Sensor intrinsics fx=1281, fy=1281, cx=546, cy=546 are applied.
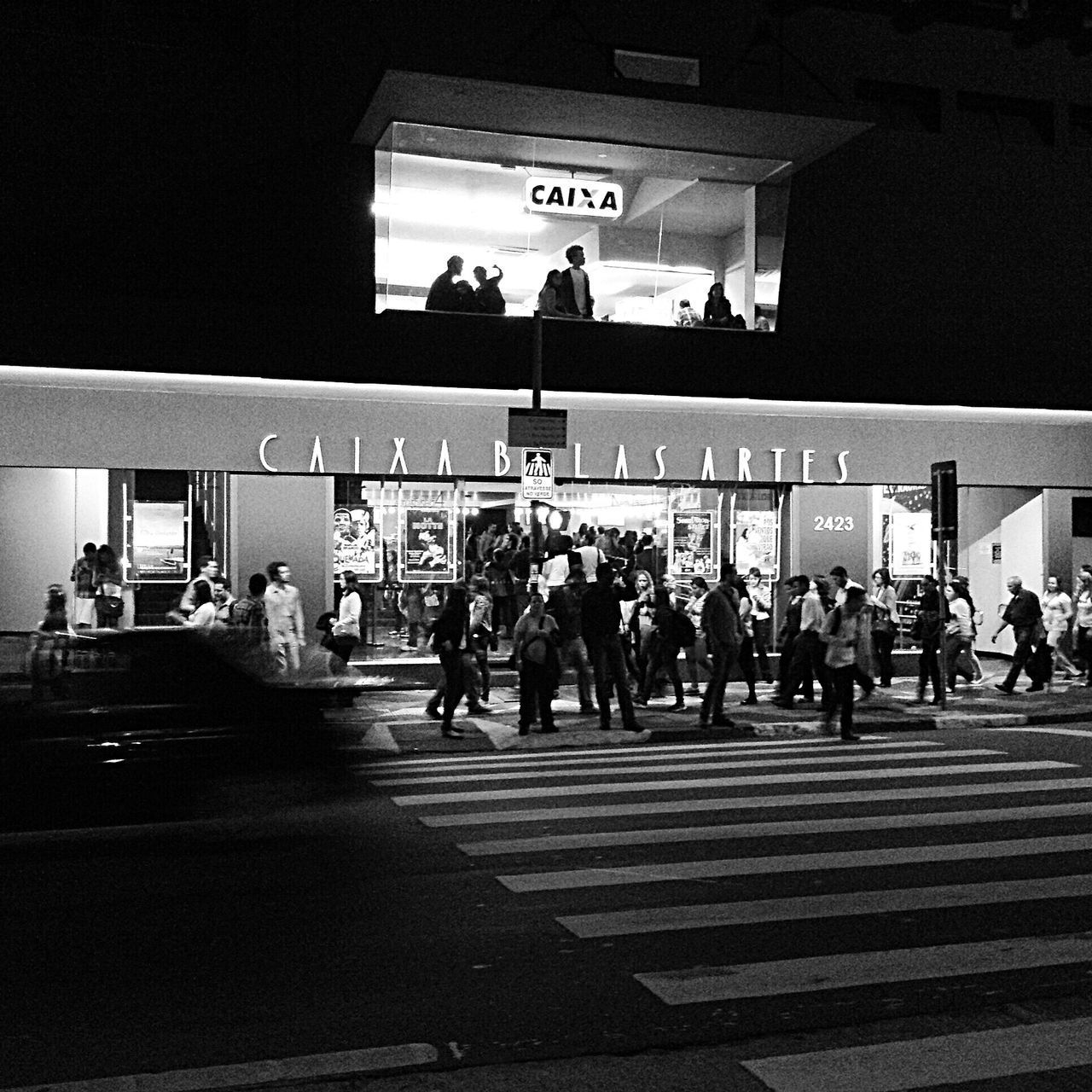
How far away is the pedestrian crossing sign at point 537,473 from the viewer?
1519 centimetres

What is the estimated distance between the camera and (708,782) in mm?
11203

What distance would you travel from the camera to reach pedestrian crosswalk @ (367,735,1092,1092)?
5664 mm

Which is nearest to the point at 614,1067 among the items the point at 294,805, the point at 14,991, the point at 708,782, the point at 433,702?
the point at 14,991

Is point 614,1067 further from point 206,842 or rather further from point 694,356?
point 694,356

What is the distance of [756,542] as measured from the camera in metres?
21.9

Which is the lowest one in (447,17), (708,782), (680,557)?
(708,782)

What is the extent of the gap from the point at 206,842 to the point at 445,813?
6.56ft

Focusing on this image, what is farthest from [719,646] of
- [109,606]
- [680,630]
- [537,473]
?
[109,606]

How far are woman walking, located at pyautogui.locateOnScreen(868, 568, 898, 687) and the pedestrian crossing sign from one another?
695 cm

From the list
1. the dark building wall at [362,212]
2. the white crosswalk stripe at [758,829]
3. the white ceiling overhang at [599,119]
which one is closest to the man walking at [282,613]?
the dark building wall at [362,212]

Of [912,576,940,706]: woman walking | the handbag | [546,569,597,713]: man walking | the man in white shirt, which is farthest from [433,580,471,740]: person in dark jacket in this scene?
the man in white shirt

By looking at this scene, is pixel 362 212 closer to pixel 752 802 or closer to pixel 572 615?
pixel 572 615

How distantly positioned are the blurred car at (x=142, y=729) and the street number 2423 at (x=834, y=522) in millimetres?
15384

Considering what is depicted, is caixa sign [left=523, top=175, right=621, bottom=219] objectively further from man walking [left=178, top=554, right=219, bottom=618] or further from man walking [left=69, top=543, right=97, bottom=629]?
man walking [left=69, top=543, right=97, bottom=629]
